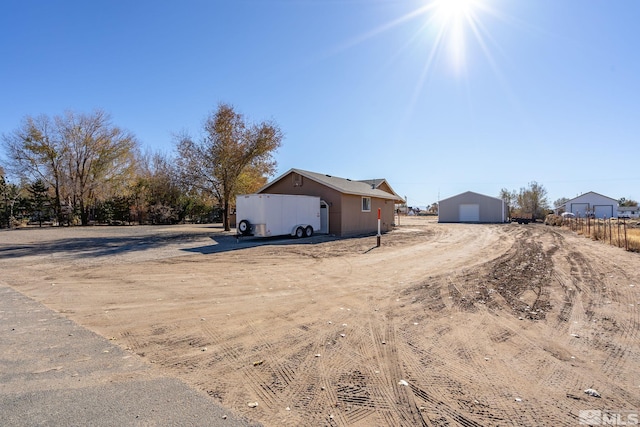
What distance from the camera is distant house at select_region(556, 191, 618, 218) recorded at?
55031 mm

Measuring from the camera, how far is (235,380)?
3277 millimetres

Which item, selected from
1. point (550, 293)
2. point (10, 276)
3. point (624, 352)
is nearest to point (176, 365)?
point (624, 352)

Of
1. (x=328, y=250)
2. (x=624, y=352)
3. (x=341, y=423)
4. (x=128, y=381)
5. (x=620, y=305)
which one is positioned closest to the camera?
(x=341, y=423)

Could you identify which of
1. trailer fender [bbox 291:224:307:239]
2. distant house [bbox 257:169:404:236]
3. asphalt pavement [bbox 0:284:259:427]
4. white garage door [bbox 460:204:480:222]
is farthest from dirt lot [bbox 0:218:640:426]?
white garage door [bbox 460:204:480:222]

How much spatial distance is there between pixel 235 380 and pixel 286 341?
3.49ft

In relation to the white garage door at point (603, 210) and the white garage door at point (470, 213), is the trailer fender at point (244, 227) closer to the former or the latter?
the white garage door at point (470, 213)

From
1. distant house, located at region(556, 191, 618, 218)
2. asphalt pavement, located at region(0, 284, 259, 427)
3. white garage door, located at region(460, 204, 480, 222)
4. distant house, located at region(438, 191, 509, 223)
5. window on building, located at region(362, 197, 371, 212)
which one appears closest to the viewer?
asphalt pavement, located at region(0, 284, 259, 427)

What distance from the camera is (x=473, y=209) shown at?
4419 centimetres

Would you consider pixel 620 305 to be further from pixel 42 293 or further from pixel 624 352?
pixel 42 293

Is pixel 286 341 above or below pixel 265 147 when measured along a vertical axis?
below

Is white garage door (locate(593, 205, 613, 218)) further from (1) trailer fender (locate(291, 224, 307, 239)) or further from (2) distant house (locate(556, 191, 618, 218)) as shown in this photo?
(1) trailer fender (locate(291, 224, 307, 239))

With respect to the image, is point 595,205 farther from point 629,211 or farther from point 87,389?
point 87,389

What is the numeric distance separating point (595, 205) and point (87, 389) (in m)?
69.3

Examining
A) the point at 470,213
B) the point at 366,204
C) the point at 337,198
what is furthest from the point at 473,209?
the point at 337,198
